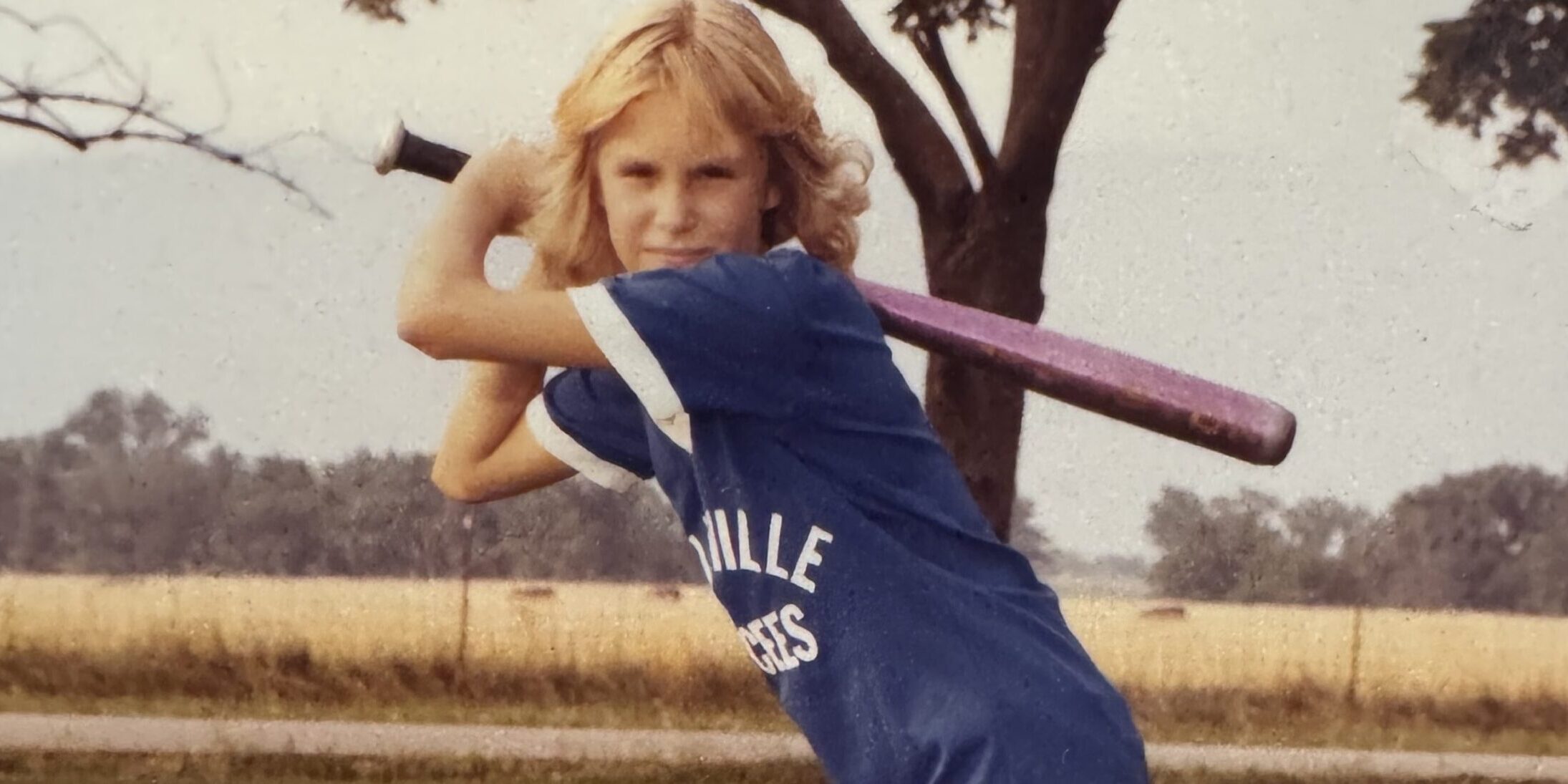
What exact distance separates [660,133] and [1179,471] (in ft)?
4.25

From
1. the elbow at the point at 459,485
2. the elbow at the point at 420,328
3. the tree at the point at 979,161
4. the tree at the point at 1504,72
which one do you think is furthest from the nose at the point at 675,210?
the tree at the point at 1504,72

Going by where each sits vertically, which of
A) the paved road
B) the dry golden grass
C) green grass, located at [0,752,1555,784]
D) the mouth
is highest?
the mouth

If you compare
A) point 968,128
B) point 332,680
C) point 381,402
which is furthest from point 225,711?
point 968,128

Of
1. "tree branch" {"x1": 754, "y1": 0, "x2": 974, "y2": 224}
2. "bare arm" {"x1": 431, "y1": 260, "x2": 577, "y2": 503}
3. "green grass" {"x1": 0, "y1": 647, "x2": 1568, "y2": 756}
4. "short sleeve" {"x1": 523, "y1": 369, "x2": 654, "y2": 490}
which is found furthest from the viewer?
"green grass" {"x1": 0, "y1": 647, "x2": 1568, "y2": 756}

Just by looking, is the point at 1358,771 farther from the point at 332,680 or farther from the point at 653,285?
the point at 653,285

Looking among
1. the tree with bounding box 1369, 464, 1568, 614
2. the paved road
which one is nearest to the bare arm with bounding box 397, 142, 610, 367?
the paved road

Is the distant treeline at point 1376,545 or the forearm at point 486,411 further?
the distant treeline at point 1376,545

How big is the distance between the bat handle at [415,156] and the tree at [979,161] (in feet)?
2.92

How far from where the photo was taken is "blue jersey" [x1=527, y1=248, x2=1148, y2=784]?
145cm

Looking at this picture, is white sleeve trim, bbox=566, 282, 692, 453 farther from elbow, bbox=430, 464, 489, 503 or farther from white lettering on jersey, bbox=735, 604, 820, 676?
elbow, bbox=430, 464, 489, 503

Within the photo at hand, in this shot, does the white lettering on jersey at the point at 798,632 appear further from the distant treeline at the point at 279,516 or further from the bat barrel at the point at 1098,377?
the distant treeline at the point at 279,516

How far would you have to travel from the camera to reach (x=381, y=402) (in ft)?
8.63

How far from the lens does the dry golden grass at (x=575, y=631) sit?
2691 millimetres

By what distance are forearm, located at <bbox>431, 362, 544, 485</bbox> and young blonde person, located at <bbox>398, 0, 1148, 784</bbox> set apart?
0.95 feet
